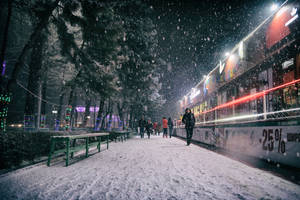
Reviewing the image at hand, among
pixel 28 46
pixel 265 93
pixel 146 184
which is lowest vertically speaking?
pixel 146 184

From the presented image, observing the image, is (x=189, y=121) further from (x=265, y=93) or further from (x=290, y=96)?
(x=290, y=96)

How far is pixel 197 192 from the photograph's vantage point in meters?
3.53

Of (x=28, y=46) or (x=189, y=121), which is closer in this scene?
(x=28, y=46)

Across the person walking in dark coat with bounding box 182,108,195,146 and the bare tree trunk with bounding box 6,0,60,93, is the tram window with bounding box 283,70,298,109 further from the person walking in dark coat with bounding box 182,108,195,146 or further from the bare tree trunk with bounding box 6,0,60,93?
the bare tree trunk with bounding box 6,0,60,93

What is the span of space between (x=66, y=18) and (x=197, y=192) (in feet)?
32.9

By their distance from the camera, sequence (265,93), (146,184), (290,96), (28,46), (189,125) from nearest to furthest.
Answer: (146,184)
(290,96)
(265,93)
(28,46)
(189,125)

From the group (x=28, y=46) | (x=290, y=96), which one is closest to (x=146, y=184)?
(x=290, y=96)

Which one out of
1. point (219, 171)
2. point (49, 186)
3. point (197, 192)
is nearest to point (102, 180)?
point (49, 186)

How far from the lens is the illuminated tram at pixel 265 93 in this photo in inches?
226

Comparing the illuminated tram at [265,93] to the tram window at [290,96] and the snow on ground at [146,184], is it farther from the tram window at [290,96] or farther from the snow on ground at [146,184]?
the snow on ground at [146,184]

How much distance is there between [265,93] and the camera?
7.29 m

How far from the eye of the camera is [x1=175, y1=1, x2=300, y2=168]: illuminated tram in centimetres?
574

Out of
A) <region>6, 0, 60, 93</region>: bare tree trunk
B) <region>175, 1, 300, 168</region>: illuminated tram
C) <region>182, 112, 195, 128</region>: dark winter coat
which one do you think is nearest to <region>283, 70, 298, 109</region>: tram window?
<region>175, 1, 300, 168</region>: illuminated tram

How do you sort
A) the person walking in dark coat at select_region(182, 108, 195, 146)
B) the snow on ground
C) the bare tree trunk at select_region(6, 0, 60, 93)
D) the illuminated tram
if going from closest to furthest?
1. the snow on ground
2. the illuminated tram
3. the bare tree trunk at select_region(6, 0, 60, 93)
4. the person walking in dark coat at select_region(182, 108, 195, 146)
